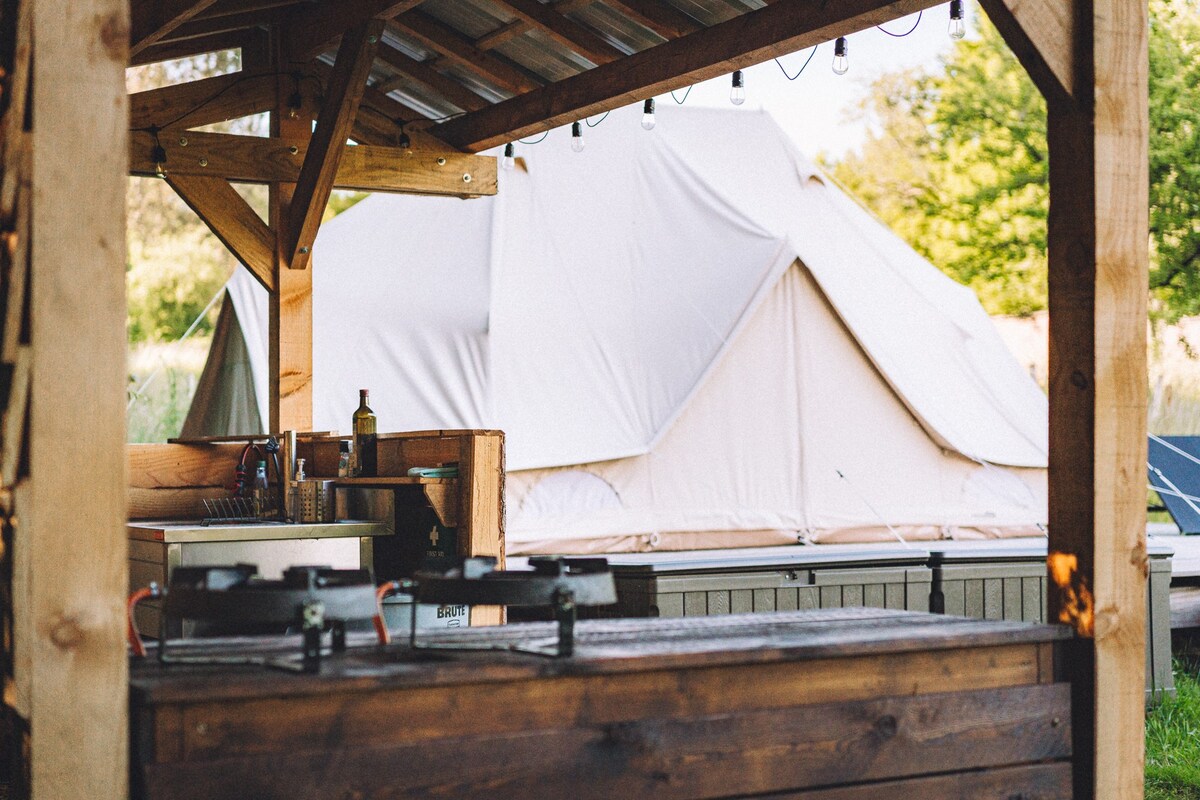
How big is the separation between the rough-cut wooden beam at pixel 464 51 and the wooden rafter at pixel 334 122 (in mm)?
437

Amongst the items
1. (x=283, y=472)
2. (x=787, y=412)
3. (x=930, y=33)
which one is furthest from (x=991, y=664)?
(x=930, y=33)

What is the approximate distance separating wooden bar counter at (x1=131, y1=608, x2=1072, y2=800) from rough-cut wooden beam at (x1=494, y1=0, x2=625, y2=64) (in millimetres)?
3194

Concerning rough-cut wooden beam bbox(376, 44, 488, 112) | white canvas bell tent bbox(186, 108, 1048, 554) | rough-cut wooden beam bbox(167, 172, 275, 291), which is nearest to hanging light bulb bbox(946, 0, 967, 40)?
rough-cut wooden beam bbox(376, 44, 488, 112)

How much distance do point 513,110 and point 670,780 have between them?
447 cm

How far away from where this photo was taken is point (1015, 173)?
13977mm

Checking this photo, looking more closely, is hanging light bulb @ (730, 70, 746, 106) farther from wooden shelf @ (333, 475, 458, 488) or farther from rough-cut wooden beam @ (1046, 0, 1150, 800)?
rough-cut wooden beam @ (1046, 0, 1150, 800)

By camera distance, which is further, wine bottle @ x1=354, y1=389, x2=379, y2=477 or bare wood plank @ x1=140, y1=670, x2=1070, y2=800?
wine bottle @ x1=354, y1=389, x2=379, y2=477

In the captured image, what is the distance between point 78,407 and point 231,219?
14.7ft

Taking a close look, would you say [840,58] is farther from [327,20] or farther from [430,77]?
[327,20]

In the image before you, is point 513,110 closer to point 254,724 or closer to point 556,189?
point 556,189

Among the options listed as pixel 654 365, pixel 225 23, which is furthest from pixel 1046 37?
pixel 654 365

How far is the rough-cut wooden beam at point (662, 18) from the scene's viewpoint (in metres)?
5.53

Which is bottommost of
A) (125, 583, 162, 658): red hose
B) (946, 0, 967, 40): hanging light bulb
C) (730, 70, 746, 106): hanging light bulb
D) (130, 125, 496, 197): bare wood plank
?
(125, 583, 162, 658): red hose

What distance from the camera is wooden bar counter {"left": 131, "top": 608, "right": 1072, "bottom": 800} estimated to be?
242cm
